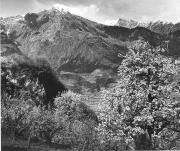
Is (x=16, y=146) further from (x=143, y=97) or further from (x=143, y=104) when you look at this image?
(x=143, y=97)

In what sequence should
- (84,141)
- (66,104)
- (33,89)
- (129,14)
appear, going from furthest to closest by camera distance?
1. (66,104)
2. (33,89)
3. (84,141)
4. (129,14)

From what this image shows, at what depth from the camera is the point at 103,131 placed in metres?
28.8

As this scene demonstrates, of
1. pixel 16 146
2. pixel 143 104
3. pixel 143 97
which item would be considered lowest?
pixel 16 146

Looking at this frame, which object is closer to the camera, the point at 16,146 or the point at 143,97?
the point at 143,97

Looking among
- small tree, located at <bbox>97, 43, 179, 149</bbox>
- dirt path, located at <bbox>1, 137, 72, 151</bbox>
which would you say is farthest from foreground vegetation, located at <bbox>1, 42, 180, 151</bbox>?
dirt path, located at <bbox>1, 137, 72, 151</bbox>

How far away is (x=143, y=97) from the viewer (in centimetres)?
2823

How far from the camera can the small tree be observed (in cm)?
2803

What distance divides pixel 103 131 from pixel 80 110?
81793 millimetres

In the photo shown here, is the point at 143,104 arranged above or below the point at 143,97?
below

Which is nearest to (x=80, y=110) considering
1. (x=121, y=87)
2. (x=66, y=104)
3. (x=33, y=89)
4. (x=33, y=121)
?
(x=66, y=104)

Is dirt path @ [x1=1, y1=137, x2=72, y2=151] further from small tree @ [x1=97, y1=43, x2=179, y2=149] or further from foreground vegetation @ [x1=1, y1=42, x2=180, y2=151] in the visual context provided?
small tree @ [x1=97, y1=43, x2=179, y2=149]

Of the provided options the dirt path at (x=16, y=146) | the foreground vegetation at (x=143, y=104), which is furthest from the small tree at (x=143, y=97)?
the dirt path at (x=16, y=146)

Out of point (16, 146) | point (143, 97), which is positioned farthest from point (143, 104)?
point (16, 146)

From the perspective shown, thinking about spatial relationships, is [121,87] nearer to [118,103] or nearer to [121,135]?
[118,103]
